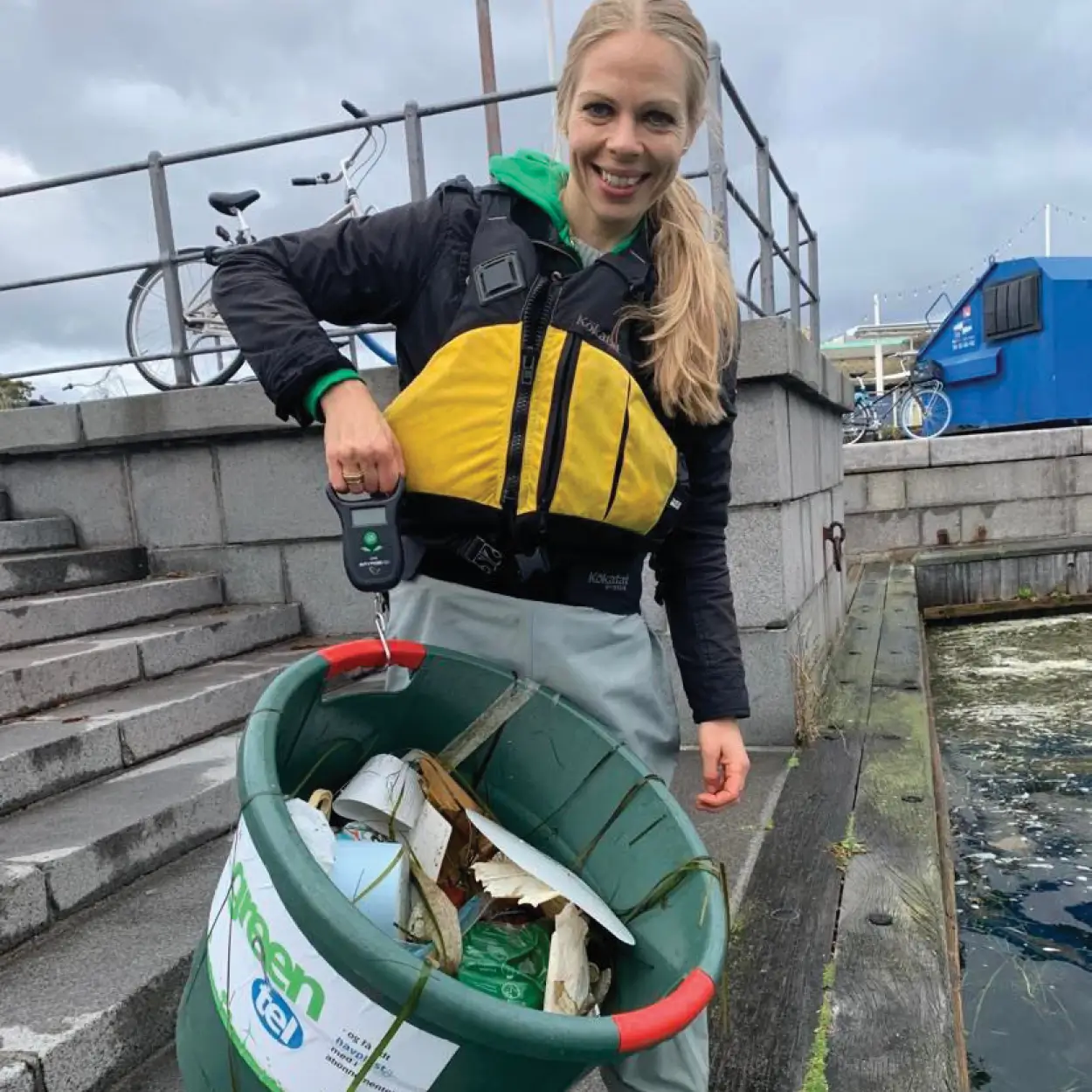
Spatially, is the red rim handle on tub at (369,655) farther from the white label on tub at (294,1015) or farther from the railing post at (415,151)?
the railing post at (415,151)

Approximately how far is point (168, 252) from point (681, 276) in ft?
11.9

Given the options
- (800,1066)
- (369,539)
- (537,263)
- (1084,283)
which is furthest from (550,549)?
(1084,283)

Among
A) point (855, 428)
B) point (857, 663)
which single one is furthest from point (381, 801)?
point (855, 428)

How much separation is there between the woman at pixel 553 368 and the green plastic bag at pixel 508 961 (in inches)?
11.6

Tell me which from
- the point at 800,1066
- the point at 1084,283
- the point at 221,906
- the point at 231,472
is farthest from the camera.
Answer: the point at 1084,283

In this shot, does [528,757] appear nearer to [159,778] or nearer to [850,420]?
[159,778]

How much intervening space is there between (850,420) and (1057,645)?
646cm

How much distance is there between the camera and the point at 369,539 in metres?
1.16

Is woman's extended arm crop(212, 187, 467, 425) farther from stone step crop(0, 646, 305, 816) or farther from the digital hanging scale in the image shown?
stone step crop(0, 646, 305, 816)

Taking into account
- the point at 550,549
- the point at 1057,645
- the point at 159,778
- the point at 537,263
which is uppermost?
the point at 537,263

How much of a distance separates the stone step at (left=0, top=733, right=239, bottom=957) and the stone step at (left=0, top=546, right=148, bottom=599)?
1334 mm

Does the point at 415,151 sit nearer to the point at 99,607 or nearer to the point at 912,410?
the point at 99,607

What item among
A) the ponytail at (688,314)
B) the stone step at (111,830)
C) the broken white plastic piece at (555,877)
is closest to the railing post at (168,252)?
the stone step at (111,830)

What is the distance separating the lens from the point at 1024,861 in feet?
10.9
